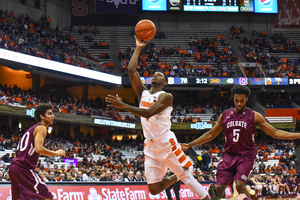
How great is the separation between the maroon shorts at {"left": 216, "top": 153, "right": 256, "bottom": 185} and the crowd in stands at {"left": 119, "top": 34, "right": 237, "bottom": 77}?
25.3 metres

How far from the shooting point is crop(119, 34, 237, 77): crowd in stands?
3184 cm

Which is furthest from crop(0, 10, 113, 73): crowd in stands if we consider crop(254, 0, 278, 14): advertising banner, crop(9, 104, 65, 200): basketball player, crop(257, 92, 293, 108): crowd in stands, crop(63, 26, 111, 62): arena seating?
crop(9, 104, 65, 200): basketball player

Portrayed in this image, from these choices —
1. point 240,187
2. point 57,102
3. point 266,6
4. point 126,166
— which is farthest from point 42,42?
point 240,187

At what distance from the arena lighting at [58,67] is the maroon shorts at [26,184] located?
1938 cm

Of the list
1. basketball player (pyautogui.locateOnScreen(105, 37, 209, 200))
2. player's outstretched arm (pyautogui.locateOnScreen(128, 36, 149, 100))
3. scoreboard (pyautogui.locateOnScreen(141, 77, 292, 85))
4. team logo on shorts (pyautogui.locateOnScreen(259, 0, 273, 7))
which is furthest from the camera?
team logo on shorts (pyautogui.locateOnScreen(259, 0, 273, 7))

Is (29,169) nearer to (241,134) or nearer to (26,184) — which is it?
(26,184)

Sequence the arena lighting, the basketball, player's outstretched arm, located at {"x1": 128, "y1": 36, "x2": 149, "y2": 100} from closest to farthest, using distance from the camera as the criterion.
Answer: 1. player's outstretched arm, located at {"x1": 128, "y1": 36, "x2": 149, "y2": 100}
2. the basketball
3. the arena lighting

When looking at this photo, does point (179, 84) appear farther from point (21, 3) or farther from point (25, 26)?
point (21, 3)

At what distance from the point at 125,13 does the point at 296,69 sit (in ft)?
57.1

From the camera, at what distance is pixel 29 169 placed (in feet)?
17.7

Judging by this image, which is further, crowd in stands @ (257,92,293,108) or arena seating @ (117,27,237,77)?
arena seating @ (117,27,237,77)

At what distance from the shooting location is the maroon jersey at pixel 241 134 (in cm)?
535

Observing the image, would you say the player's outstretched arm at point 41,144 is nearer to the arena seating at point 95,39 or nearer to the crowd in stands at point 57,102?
the crowd in stands at point 57,102

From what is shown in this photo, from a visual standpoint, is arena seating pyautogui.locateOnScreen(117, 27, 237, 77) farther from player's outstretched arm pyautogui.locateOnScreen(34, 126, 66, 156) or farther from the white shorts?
player's outstretched arm pyautogui.locateOnScreen(34, 126, 66, 156)
